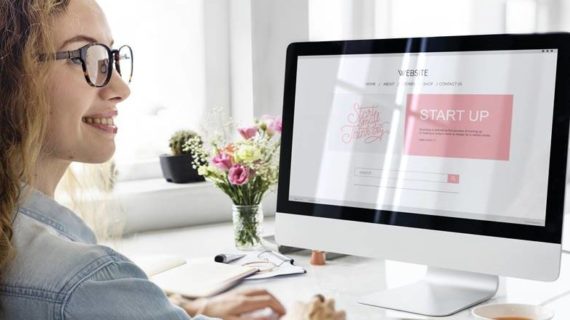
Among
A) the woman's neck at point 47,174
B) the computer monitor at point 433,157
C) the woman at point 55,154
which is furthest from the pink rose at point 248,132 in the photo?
the woman's neck at point 47,174

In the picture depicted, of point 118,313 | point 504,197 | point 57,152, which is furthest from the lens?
point 504,197

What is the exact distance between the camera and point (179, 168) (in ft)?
8.01

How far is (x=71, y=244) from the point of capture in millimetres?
1085

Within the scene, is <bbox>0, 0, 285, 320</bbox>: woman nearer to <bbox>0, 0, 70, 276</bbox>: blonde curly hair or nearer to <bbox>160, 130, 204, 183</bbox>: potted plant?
<bbox>0, 0, 70, 276</bbox>: blonde curly hair

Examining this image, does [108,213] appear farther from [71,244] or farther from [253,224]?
[71,244]

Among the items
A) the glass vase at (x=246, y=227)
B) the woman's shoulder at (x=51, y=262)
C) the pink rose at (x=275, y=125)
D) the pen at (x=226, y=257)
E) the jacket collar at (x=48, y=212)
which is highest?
the pink rose at (x=275, y=125)

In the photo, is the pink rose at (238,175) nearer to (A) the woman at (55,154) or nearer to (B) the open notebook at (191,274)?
(B) the open notebook at (191,274)

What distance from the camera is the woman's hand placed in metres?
1.46

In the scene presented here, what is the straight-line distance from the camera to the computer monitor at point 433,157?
58.6 inches

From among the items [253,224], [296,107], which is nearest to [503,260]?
[296,107]

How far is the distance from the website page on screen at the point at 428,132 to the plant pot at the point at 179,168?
0.72 meters

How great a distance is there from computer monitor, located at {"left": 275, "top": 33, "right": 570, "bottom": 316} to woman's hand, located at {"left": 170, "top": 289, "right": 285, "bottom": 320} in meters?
0.22

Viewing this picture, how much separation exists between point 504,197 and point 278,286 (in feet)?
1.60

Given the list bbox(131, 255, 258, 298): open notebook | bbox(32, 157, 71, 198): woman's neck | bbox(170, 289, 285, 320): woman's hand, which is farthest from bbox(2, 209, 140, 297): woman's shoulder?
bbox(131, 255, 258, 298): open notebook
